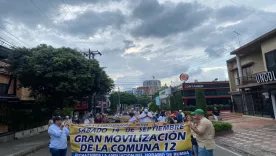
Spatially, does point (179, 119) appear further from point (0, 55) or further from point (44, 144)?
point (0, 55)

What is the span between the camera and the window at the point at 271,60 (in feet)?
64.8

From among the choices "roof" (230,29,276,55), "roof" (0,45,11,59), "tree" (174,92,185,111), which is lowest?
"tree" (174,92,185,111)

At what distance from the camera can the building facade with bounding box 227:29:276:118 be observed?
19891mm

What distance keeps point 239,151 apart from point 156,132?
5.41 m

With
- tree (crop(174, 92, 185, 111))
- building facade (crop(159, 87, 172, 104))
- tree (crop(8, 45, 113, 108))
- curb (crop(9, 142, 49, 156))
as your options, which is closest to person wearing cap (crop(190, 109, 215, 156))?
curb (crop(9, 142, 49, 156))

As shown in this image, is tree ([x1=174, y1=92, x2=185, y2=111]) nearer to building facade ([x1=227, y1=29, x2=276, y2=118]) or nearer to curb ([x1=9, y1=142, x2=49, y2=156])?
building facade ([x1=227, y1=29, x2=276, y2=118])

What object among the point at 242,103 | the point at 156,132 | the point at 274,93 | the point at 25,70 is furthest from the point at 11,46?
the point at 242,103

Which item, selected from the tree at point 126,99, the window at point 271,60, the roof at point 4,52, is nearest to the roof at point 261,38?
the window at point 271,60

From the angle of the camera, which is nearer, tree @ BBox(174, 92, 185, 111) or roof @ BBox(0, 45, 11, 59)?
roof @ BBox(0, 45, 11, 59)

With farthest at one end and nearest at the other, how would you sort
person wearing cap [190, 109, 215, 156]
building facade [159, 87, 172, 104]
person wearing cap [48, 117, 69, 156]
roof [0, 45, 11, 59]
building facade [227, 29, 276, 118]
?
building facade [159, 87, 172, 104], building facade [227, 29, 276, 118], roof [0, 45, 11, 59], person wearing cap [48, 117, 69, 156], person wearing cap [190, 109, 215, 156]

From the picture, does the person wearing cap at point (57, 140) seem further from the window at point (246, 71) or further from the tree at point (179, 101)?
the tree at point (179, 101)

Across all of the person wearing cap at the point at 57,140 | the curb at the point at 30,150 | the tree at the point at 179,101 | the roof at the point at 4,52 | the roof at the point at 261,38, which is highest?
the roof at the point at 261,38

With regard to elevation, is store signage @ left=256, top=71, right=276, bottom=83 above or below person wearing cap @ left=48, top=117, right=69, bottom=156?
above

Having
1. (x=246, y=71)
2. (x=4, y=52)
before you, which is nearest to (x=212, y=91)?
(x=246, y=71)
